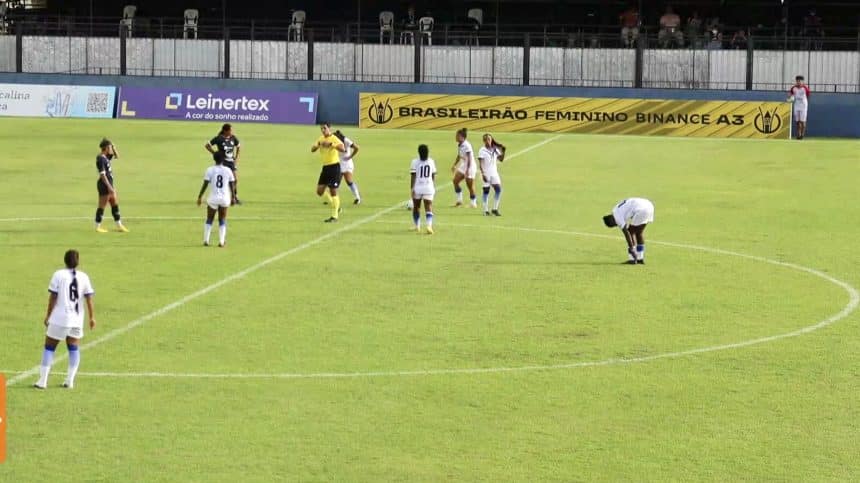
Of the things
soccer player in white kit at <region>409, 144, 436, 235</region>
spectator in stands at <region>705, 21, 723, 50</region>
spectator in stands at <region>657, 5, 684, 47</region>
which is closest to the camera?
soccer player in white kit at <region>409, 144, 436, 235</region>

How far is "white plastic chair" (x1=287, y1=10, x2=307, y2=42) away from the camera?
195ft

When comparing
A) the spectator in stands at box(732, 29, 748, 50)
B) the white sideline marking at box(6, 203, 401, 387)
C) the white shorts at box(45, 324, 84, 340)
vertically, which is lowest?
the white sideline marking at box(6, 203, 401, 387)

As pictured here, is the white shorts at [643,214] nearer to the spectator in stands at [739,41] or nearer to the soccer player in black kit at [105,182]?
the soccer player in black kit at [105,182]

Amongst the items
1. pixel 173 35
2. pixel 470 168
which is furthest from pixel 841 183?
pixel 173 35

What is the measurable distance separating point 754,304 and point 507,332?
15.1ft

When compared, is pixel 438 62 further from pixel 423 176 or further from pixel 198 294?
pixel 198 294

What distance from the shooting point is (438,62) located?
57375mm

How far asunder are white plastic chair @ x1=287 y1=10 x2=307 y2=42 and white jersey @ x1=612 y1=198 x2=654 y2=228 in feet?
118

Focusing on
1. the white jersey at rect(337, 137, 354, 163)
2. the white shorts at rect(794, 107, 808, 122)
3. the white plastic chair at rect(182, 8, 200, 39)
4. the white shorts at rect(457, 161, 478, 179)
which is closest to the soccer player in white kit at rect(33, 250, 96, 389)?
the white jersey at rect(337, 137, 354, 163)

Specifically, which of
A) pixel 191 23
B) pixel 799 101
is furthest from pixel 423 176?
pixel 191 23

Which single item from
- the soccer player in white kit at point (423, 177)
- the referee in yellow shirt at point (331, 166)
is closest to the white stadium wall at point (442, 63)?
the referee in yellow shirt at point (331, 166)

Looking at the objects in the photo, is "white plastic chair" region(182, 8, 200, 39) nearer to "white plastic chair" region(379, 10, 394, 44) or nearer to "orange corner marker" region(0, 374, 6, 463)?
"white plastic chair" region(379, 10, 394, 44)

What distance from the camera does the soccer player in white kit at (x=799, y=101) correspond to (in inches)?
2026

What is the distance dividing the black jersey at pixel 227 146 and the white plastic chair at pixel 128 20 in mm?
28440
